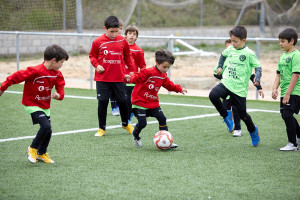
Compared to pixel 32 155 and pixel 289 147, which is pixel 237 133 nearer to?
pixel 289 147

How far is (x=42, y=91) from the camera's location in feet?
19.1

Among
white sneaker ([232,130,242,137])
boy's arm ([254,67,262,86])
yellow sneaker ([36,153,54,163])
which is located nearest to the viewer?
yellow sneaker ([36,153,54,163])

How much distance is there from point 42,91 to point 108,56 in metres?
2.13

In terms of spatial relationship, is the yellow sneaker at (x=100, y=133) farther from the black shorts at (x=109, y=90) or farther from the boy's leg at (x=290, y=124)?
the boy's leg at (x=290, y=124)

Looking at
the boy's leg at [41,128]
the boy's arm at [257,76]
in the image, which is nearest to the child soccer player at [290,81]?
the boy's arm at [257,76]

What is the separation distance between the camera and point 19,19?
19.4 m

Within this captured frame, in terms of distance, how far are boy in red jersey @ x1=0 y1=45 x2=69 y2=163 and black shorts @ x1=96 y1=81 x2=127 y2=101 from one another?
6.22ft

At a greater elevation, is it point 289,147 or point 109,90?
point 109,90

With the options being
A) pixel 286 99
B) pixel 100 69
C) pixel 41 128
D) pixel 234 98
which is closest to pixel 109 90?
pixel 100 69

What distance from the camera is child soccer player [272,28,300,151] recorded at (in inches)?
263

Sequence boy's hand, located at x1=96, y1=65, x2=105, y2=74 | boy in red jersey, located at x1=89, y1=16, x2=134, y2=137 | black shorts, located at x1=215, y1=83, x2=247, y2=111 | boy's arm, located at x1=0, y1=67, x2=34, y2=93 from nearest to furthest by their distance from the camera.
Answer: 1. boy's arm, located at x1=0, y1=67, x2=34, y2=93
2. black shorts, located at x1=215, y1=83, x2=247, y2=111
3. boy's hand, located at x1=96, y1=65, x2=105, y2=74
4. boy in red jersey, located at x1=89, y1=16, x2=134, y2=137

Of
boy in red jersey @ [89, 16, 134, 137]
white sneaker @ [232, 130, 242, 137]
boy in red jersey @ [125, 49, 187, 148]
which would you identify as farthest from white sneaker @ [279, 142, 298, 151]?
boy in red jersey @ [89, 16, 134, 137]

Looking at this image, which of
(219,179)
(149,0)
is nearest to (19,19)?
(149,0)

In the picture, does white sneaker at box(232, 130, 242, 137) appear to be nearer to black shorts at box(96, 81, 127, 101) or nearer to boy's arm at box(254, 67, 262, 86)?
boy's arm at box(254, 67, 262, 86)
